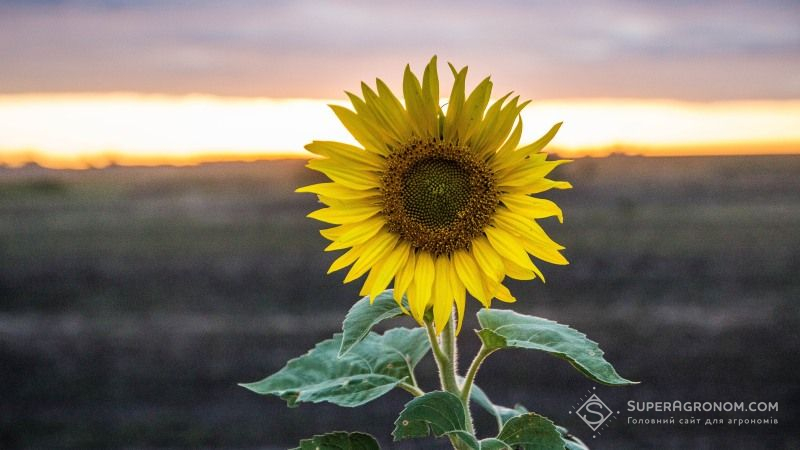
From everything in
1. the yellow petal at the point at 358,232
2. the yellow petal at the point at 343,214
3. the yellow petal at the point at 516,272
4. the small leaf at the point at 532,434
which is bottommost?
the small leaf at the point at 532,434

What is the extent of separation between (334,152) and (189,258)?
14352 mm

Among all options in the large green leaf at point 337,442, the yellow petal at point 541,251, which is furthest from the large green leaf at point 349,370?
the yellow petal at point 541,251

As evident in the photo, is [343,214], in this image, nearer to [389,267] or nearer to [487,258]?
[389,267]

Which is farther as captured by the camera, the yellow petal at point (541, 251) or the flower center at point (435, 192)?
the flower center at point (435, 192)

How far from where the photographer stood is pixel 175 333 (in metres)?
11.1

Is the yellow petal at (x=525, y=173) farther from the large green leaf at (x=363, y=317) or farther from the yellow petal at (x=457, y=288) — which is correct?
the large green leaf at (x=363, y=317)

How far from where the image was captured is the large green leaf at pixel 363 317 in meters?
1.40

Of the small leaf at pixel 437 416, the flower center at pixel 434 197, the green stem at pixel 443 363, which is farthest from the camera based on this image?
the flower center at pixel 434 197

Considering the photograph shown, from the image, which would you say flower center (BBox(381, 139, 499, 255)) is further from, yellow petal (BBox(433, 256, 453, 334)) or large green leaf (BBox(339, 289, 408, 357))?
large green leaf (BBox(339, 289, 408, 357))

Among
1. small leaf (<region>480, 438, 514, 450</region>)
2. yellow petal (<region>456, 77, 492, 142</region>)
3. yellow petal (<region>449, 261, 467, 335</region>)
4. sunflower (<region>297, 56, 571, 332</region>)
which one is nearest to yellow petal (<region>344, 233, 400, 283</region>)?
sunflower (<region>297, 56, 571, 332</region>)

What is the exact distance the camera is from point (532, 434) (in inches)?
56.1

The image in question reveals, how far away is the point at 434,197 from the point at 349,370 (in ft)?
1.08

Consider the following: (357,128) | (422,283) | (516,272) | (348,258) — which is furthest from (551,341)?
(357,128)

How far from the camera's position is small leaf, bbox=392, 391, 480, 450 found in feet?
4.39
